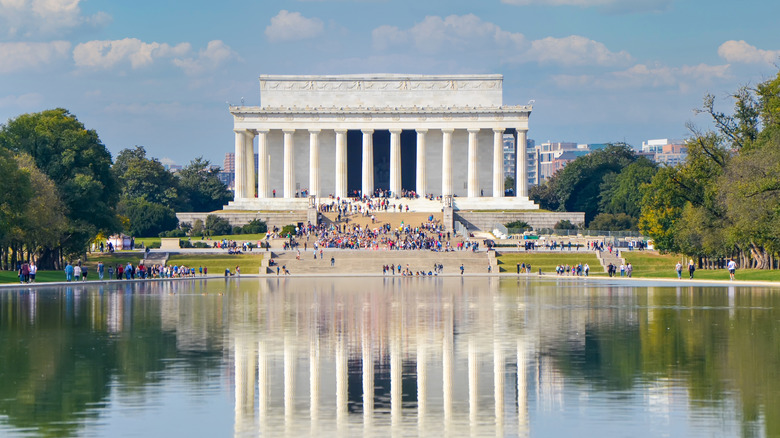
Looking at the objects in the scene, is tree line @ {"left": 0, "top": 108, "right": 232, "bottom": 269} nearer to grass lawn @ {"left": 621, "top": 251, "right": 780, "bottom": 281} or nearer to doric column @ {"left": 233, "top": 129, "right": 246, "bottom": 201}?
doric column @ {"left": 233, "top": 129, "right": 246, "bottom": 201}

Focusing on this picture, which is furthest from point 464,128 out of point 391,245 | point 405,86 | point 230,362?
point 230,362

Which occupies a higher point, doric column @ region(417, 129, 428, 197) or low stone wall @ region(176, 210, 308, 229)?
doric column @ region(417, 129, 428, 197)

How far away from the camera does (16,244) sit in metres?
74.5

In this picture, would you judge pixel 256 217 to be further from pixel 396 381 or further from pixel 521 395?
pixel 521 395

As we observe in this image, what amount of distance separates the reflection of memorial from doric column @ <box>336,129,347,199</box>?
81115 millimetres

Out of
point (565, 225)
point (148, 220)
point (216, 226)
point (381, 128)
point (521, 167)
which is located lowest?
point (565, 225)

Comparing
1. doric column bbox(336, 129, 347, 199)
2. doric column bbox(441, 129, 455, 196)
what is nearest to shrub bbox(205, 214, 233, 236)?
doric column bbox(336, 129, 347, 199)

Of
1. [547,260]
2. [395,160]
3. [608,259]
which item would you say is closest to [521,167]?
[395,160]

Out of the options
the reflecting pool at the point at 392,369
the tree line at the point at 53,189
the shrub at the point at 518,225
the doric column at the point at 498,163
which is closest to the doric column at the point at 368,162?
the doric column at the point at 498,163

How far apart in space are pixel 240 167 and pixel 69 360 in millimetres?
98998

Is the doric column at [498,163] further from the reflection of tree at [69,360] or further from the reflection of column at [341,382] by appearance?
the reflection of column at [341,382]

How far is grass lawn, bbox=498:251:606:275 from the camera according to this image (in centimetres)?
8205

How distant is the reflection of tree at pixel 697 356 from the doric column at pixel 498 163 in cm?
8400

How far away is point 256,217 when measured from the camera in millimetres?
110812
